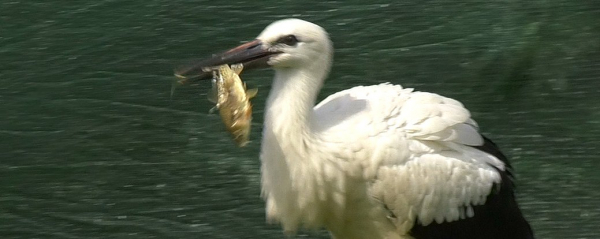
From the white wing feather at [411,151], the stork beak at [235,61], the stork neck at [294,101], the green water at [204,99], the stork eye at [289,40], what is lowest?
the green water at [204,99]

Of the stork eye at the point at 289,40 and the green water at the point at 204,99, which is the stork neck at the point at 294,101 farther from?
the green water at the point at 204,99

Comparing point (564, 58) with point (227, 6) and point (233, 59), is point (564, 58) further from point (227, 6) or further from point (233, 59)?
point (233, 59)

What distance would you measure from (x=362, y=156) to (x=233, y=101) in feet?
1.61

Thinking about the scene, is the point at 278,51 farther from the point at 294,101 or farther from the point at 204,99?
the point at 204,99

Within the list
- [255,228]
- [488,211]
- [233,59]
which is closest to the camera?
[233,59]

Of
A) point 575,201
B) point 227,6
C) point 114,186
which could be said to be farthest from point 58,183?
point 575,201

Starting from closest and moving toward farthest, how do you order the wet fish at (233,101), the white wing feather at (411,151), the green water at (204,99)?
1. the wet fish at (233,101)
2. the white wing feather at (411,151)
3. the green water at (204,99)

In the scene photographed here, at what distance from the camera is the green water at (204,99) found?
552 cm

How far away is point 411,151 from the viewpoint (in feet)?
13.6

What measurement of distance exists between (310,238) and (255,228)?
0.26 meters

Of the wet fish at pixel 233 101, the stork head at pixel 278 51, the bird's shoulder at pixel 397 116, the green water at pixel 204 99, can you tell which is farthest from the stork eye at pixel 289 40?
the green water at pixel 204 99

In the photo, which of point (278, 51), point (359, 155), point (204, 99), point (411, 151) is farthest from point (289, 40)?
point (204, 99)

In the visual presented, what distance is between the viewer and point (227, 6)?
7199 millimetres

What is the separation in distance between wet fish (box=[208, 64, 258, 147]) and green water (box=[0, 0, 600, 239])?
4.69 ft
